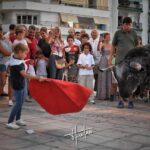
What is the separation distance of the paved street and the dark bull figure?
75.5 inches

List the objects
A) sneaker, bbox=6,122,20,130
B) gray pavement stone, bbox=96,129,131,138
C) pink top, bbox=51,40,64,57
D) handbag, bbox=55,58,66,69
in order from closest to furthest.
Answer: gray pavement stone, bbox=96,129,131,138, sneaker, bbox=6,122,20,130, handbag, bbox=55,58,66,69, pink top, bbox=51,40,64,57

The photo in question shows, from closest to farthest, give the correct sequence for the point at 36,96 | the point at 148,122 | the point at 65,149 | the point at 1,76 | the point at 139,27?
the point at 65,149, the point at 36,96, the point at 148,122, the point at 1,76, the point at 139,27

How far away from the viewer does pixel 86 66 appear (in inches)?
500

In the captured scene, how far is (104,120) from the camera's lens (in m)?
9.71

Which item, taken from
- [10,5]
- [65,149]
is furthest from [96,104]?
[10,5]

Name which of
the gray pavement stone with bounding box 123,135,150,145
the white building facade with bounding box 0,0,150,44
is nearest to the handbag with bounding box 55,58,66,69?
the gray pavement stone with bounding box 123,135,150,145

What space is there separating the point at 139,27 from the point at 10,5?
2289 centimetres

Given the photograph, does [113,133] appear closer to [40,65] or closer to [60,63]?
[40,65]

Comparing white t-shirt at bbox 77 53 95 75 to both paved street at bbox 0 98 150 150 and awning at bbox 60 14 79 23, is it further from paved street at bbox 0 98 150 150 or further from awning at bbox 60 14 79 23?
awning at bbox 60 14 79 23

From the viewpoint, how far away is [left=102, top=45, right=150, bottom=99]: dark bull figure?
17.4ft

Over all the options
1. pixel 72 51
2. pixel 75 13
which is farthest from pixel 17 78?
pixel 75 13

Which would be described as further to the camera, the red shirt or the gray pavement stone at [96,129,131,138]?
the red shirt

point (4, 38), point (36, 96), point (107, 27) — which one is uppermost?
point (107, 27)

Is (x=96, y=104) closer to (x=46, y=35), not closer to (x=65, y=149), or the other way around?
(x=46, y=35)
